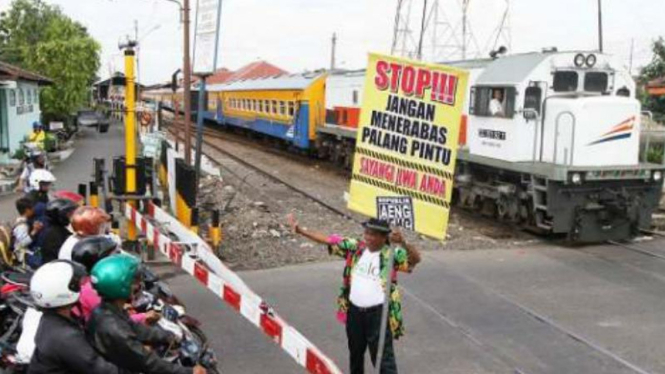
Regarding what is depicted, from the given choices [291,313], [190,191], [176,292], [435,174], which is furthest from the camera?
[190,191]

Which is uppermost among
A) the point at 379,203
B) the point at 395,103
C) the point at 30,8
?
the point at 30,8

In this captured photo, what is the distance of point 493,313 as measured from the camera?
8719mm

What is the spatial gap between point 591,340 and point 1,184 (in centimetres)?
1485

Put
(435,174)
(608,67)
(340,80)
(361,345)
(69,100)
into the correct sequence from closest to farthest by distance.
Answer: (435,174) < (361,345) < (608,67) < (340,80) < (69,100)

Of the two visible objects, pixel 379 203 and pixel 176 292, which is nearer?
pixel 379 203

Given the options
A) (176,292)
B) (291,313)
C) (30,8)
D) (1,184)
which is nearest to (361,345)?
(291,313)

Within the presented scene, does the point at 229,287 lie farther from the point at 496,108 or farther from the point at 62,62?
the point at 62,62

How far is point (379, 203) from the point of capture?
5.48 meters

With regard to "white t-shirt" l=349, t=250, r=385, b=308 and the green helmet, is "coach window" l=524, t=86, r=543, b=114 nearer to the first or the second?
"white t-shirt" l=349, t=250, r=385, b=308

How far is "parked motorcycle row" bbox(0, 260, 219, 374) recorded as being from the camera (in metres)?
4.96

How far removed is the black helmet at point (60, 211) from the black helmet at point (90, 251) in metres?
1.23

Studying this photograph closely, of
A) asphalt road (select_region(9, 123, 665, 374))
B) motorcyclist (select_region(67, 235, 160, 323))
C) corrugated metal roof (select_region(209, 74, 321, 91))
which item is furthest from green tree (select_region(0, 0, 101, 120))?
motorcyclist (select_region(67, 235, 160, 323))

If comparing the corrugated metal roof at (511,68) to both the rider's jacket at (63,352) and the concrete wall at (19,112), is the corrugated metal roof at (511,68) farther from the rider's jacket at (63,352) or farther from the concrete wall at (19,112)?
the concrete wall at (19,112)

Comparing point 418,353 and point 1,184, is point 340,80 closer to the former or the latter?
point 1,184
